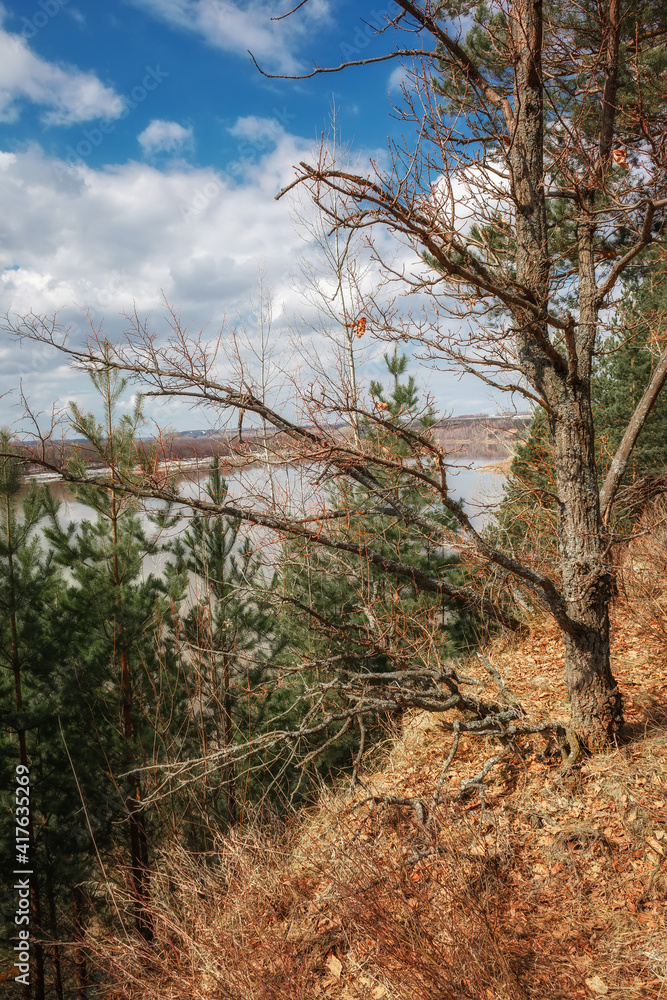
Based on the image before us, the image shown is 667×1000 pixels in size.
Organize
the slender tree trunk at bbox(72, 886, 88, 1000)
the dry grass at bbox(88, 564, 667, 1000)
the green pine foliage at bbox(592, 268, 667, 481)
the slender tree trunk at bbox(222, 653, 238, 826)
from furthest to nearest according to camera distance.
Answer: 1. the green pine foliage at bbox(592, 268, 667, 481)
2. the slender tree trunk at bbox(222, 653, 238, 826)
3. the slender tree trunk at bbox(72, 886, 88, 1000)
4. the dry grass at bbox(88, 564, 667, 1000)

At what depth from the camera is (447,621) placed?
1147 centimetres

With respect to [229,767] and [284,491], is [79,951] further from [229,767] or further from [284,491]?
[284,491]

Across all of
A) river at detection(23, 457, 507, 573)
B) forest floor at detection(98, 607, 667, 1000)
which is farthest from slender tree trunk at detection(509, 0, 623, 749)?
river at detection(23, 457, 507, 573)

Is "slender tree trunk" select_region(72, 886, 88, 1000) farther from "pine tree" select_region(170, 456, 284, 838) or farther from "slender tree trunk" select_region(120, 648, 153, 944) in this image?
"pine tree" select_region(170, 456, 284, 838)

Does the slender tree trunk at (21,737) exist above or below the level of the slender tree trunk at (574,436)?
below

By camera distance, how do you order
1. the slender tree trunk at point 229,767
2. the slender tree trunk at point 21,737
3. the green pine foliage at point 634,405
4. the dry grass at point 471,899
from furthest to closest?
1. the green pine foliage at point 634,405
2. the slender tree trunk at point 229,767
3. the slender tree trunk at point 21,737
4. the dry grass at point 471,899

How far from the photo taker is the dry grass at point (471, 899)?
2648 mm

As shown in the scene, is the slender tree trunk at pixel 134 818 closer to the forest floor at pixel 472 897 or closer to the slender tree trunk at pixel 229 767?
the slender tree trunk at pixel 229 767

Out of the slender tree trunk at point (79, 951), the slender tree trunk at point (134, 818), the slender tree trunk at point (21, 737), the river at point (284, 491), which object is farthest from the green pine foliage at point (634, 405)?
the slender tree trunk at point (79, 951)

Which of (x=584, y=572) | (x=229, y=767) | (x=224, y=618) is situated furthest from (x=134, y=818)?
(x=584, y=572)

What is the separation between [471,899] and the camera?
2725 millimetres

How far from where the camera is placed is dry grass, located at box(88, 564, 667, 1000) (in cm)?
265

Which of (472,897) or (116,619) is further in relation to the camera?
(116,619)

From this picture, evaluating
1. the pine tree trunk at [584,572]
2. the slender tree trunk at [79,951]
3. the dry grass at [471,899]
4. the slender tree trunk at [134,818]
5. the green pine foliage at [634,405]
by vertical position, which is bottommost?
the slender tree trunk at [79,951]
